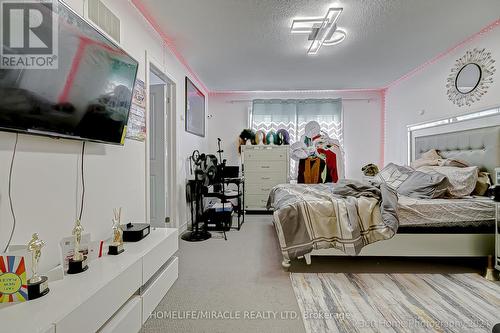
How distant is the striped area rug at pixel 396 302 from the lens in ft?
4.89

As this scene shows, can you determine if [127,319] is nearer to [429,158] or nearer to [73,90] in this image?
[73,90]

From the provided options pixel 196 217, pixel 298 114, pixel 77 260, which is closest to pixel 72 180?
pixel 77 260

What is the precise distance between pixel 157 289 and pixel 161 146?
1884mm

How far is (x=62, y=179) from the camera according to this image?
138 centimetres

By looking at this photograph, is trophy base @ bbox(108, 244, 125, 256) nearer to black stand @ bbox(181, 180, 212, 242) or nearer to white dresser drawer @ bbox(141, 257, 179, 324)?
white dresser drawer @ bbox(141, 257, 179, 324)

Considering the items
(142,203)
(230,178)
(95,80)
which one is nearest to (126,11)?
(95,80)

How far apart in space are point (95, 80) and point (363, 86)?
15.0 ft

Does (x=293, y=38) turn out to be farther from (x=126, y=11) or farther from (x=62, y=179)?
(x=62, y=179)

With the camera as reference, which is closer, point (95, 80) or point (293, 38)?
point (95, 80)

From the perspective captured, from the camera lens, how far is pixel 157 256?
162 centimetres

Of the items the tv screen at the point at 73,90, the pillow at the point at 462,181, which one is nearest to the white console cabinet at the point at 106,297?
the tv screen at the point at 73,90

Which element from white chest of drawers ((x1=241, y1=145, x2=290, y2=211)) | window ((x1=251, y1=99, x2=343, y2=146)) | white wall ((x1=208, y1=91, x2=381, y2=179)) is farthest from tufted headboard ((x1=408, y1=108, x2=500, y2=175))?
white chest of drawers ((x1=241, y1=145, x2=290, y2=211))

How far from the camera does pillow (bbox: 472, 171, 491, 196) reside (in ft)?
8.06

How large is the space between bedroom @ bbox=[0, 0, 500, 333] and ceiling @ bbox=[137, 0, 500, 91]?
22 mm
